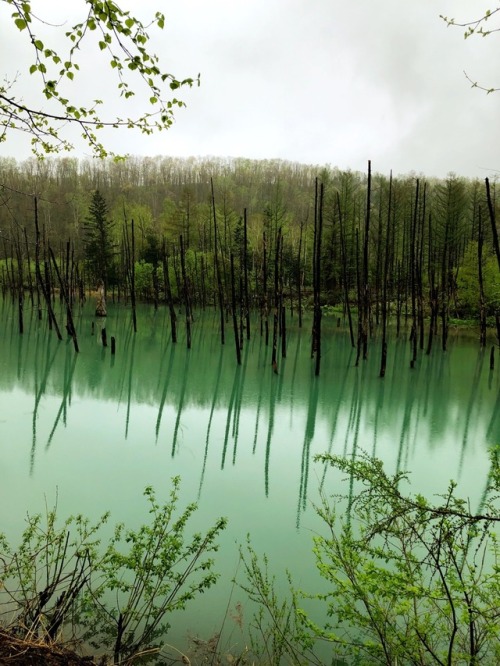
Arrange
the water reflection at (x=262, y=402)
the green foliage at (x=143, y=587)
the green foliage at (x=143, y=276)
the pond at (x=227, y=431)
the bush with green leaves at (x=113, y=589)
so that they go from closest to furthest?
the bush with green leaves at (x=113, y=589), the green foliage at (x=143, y=587), the pond at (x=227, y=431), the water reflection at (x=262, y=402), the green foliage at (x=143, y=276)

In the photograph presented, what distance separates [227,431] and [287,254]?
2667 cm

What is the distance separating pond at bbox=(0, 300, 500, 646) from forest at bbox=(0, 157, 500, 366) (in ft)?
8.07

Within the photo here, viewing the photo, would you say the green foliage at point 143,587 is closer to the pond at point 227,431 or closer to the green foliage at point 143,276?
the pond at point 227,431

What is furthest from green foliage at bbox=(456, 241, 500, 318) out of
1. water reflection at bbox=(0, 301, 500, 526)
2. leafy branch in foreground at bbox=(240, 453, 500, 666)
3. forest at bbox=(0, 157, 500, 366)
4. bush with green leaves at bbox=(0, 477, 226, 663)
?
bush with green leaves at bbox=(0, 477, 226, 663)

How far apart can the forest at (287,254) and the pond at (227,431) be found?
246cm

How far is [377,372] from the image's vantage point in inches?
601

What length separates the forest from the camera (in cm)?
1747

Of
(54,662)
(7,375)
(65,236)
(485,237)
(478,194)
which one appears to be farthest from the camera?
(65,236)

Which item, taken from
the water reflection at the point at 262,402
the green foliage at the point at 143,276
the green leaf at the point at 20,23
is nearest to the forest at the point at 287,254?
the green foliage at the point at 143,276

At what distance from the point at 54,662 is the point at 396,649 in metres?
1.71

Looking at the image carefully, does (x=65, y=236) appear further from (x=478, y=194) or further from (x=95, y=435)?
(x=95, y=435)

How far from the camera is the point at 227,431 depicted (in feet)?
30.0

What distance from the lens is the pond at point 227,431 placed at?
525 cm

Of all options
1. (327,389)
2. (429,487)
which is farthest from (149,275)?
(429,487)
